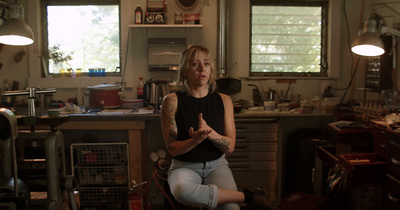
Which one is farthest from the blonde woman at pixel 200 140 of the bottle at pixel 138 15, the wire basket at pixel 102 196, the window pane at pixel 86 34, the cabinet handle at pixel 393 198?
the window pane at pixel 86 34

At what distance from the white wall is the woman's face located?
1.59m

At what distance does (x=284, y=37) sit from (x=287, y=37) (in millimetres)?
34

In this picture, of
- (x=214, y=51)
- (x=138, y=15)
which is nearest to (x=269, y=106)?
(x=214, y=51)

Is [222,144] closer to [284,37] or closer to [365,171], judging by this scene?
[365,171]

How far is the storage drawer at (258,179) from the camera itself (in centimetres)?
321

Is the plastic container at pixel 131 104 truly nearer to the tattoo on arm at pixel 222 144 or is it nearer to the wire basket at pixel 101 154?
the wire basket at pixel 101 154

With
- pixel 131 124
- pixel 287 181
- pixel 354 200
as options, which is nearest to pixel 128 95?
pixel 131 124

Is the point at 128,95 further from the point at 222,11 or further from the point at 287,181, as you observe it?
the point at 287,181

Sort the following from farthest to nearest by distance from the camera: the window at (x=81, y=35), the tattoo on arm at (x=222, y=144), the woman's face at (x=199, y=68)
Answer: the window at (x=81, y=35), the woman's face at (x=199, y=68), the tattoo on arm at (x=222, y=144)

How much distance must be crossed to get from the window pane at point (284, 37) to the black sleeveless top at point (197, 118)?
1.76 m

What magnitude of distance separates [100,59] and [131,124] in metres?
1.15

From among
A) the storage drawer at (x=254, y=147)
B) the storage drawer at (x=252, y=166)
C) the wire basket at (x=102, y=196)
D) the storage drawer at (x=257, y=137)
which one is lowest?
the wire basket at (x=102, y=196)

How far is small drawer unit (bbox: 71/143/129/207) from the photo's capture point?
10.4 ft

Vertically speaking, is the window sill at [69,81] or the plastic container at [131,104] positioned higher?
the window sill at [69,81]
